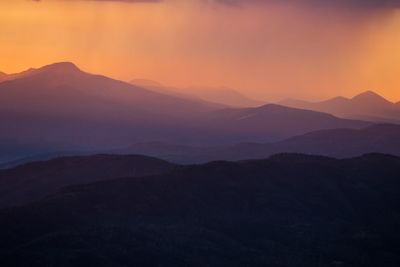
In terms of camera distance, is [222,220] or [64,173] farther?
[64,173]

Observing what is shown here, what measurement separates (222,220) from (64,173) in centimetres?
4766

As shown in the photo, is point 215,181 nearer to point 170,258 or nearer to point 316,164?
point 316,164

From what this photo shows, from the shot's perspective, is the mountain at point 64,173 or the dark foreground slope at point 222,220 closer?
the dark foreground slope at point 222,220

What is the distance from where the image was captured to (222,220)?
8350 centimetres

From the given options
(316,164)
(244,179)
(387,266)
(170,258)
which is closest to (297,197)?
(244,179)

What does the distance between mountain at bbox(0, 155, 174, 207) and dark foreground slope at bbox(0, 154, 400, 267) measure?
65.9 feet

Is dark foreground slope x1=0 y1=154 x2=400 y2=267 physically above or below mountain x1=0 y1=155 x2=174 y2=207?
above

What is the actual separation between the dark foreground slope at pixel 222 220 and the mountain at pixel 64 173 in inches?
790

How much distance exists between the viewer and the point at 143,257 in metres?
66.6

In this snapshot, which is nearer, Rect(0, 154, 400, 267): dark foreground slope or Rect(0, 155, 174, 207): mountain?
Rect(0, 154, 400, 267): dark foreground slope

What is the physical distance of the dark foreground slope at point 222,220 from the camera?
67.6 metres

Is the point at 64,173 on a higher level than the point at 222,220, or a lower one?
lower

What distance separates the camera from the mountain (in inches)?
4452

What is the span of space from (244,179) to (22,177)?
161ft
